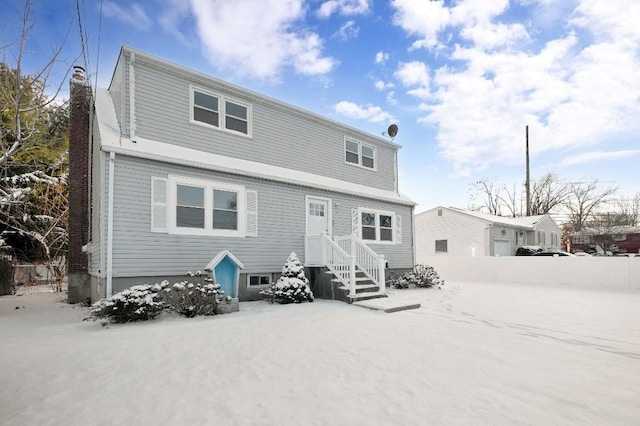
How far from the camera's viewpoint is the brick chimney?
33.9 feet

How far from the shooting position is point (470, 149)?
25625 millimetres

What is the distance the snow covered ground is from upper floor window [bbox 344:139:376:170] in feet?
26.8

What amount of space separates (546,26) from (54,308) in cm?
1639

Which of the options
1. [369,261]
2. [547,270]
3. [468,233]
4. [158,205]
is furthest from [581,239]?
[158,205]

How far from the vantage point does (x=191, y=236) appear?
9.27 metres

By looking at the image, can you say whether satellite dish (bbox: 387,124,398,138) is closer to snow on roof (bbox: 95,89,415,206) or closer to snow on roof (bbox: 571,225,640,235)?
snow on roof (bbox: 95,89,415,206)

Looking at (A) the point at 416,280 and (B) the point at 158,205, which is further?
(A) the point at 416,280

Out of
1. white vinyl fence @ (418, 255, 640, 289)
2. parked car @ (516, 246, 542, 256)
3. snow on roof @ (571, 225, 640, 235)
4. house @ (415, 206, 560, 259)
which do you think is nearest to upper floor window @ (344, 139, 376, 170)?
white vinyl fence @ (418, 255, 640, 289)

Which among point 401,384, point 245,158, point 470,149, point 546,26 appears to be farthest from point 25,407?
point 470,149

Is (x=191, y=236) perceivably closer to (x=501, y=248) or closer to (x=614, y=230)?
(x=501, y=248)

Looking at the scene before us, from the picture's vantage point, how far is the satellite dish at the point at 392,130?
606 inches

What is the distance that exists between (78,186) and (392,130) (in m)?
11.9

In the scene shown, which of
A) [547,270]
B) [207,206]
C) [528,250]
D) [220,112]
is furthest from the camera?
[528,250]

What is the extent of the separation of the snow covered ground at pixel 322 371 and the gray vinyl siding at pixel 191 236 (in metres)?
1.91
